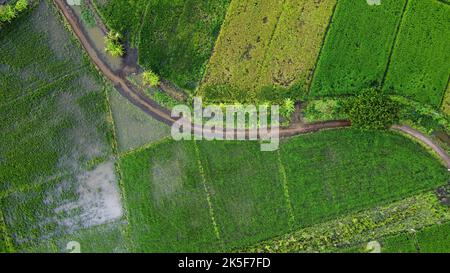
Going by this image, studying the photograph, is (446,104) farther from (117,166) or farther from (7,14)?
(7,14)

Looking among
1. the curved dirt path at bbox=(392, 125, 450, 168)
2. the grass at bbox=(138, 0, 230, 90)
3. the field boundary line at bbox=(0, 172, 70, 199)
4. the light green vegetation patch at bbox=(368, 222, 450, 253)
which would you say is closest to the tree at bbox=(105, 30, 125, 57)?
the grass at bbox=(138, 0, 230, 90)

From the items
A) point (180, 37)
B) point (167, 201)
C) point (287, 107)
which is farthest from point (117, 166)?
point (287, 107)

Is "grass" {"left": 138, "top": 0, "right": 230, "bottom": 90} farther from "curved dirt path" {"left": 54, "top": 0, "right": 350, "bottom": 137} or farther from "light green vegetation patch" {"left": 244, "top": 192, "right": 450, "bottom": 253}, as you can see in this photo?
"light green vegetation patch" {"left": 244, "top": 192, "right": 450, "bottom": 253}

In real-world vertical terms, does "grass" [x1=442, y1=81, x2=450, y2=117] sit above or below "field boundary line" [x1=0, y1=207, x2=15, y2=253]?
above

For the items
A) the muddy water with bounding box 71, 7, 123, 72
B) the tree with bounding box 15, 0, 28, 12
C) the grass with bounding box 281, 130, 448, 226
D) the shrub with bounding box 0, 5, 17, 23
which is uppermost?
the tree with bounding box 15, 0, 28, 12

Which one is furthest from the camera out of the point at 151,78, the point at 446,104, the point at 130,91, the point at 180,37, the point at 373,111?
the point at 180,37

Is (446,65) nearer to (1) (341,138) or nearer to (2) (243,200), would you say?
(1) (341,138)
